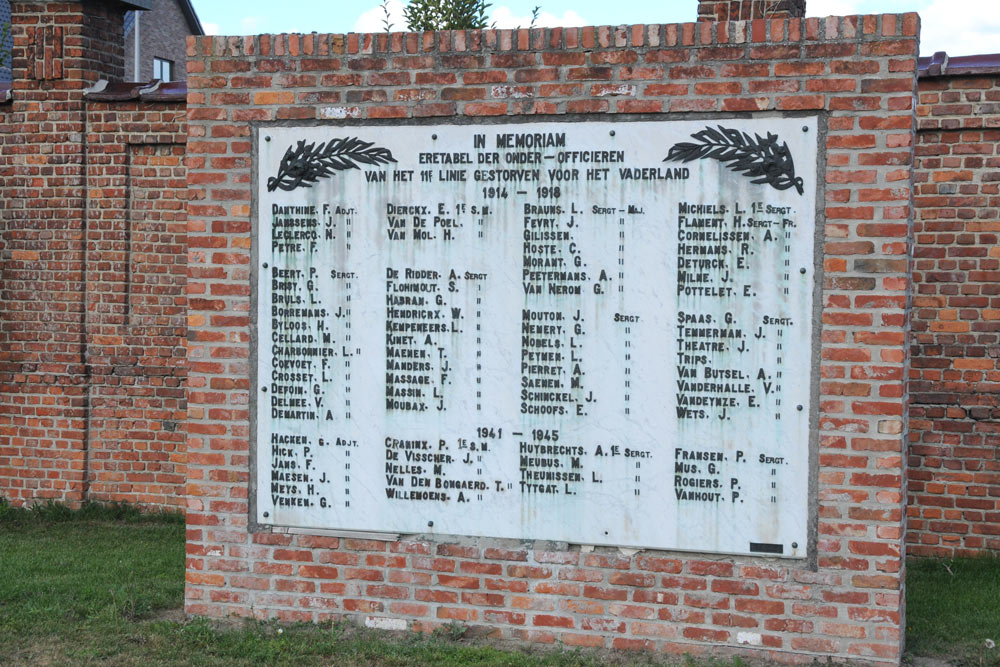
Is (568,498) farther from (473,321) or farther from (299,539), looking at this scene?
(299,539)

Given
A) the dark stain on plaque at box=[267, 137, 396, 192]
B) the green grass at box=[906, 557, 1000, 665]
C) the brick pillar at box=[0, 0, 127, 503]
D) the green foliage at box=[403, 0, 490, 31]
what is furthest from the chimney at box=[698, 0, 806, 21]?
the green foliage at box=[403, 0, 490, 31]

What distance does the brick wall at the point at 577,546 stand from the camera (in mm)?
4926

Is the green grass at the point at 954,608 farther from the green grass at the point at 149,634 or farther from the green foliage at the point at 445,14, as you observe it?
the green foliage at the point at 445,14

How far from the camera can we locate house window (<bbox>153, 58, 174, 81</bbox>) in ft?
86.5

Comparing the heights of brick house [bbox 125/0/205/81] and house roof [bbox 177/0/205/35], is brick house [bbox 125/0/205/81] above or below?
below

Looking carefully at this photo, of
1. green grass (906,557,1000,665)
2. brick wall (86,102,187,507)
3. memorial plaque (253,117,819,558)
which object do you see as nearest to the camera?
memorial plaque (253,117,819,558)

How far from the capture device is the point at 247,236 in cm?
554

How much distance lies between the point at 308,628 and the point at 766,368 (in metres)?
2.59

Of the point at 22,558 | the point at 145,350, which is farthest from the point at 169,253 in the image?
the point at 22,558

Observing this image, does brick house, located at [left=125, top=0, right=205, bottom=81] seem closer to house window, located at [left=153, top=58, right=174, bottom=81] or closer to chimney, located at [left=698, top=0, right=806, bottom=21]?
house window, located at [left=153, top=58, right=174, bottom=81]

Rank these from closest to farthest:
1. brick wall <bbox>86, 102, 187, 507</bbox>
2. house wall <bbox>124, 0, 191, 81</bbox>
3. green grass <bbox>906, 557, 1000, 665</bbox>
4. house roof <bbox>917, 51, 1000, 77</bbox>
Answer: green grass <bbox>906, 557, 1000, 665</bbox> → house roof <bbox>917, 51, 1000, 77</bbox> → brick wall <bbox>86, 102, 187, 507</bbox> → house wall <bbox>124, 0, 191, 81</bbox>

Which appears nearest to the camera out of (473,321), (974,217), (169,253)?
(473,321)

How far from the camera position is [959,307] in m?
7.12

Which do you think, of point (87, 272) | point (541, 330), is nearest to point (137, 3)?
point (87, 272)
